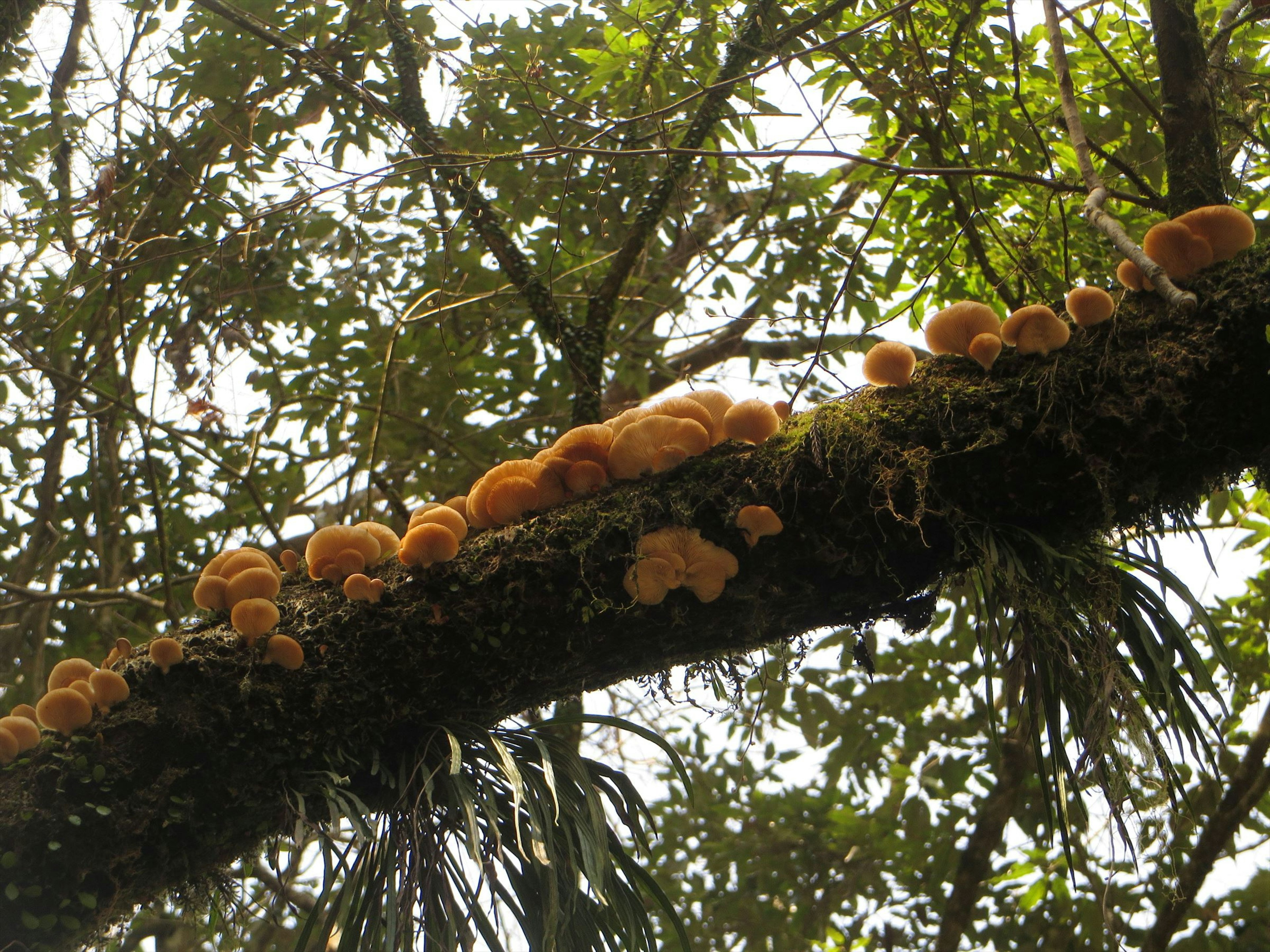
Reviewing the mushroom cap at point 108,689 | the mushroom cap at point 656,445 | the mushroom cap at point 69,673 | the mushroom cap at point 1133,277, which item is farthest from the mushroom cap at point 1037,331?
the mushroom cap at point 69,673

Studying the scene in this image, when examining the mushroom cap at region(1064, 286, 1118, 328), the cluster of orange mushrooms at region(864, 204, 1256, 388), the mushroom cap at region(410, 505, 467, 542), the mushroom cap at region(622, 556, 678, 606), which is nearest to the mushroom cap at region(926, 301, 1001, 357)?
the cluster of orange mushrooms at region(864, 204, 1256, 388)

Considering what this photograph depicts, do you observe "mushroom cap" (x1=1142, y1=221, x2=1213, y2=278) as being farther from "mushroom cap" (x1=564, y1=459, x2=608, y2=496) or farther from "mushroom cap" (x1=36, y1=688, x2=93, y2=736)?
"mushroom cap" (x1=36, y1=688, x2=93, y2=736)

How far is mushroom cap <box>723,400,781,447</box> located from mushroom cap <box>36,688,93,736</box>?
132 centimetres

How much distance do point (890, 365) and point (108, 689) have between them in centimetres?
160

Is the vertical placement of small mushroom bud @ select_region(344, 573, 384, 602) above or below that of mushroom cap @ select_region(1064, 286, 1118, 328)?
below

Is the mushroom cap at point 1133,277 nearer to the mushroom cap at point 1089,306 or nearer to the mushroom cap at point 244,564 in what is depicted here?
the mushroom cap at point 1089,306

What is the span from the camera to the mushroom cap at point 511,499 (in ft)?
6.57

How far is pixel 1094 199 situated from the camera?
204 centimetres

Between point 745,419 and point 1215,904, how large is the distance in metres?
3.24

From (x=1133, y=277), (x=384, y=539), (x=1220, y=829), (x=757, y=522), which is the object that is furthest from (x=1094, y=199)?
(x=1220, y=829)

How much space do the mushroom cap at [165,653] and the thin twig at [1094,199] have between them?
→ 1.88 m

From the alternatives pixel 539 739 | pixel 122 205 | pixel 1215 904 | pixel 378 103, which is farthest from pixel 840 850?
pixel 122 205

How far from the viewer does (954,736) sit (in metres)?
4.41

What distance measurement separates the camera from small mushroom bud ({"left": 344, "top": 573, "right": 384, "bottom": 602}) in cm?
188
